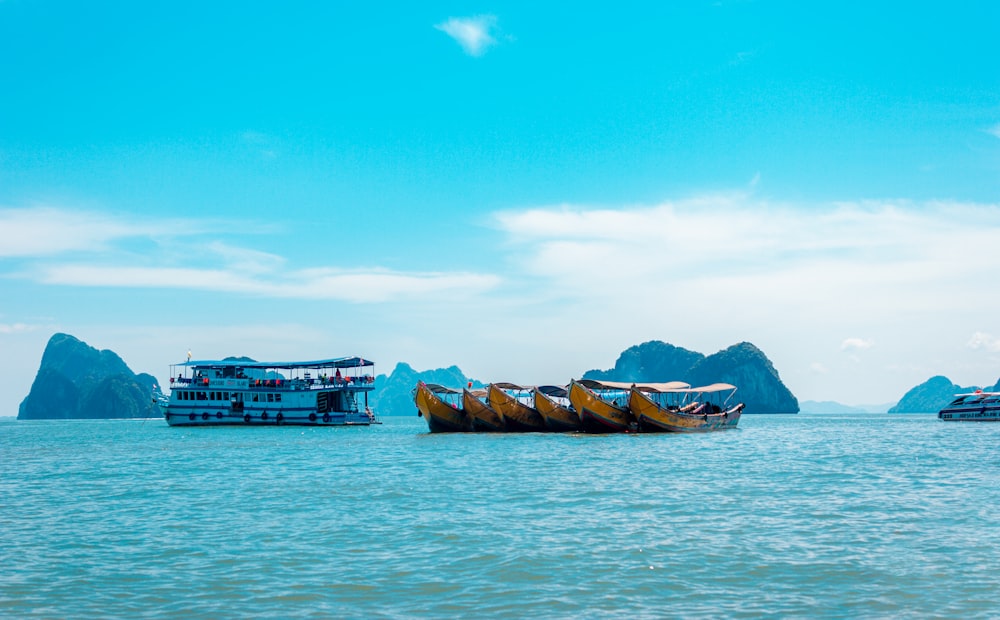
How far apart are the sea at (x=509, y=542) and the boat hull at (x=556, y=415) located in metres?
30.0

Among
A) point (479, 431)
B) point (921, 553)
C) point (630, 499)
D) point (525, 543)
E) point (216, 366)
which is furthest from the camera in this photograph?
point (216, 366)

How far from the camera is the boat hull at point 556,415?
66.6 m

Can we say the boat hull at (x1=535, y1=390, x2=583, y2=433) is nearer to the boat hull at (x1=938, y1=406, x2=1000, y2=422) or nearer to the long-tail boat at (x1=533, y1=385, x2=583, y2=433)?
the long-tail boat at (x1=533, y1=385, x2=583, y2=433)

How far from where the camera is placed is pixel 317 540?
1883 cm

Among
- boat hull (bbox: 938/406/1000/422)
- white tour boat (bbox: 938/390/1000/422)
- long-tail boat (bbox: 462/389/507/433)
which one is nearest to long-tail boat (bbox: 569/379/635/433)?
long-tail boat (bbox: 462/389/507/433)

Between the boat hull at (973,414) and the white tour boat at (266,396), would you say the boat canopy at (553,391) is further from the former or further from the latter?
the boat hull at (973,414)

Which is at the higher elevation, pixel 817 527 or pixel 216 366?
pixel 216 366

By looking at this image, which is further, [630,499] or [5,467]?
[5,467]

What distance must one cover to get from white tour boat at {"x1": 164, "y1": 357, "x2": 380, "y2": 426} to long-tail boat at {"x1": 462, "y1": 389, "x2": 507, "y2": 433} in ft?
54.8

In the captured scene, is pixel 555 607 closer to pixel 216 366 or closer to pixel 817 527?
pixel 817 527

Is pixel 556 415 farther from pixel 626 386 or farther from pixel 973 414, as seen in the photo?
pixel 973 414

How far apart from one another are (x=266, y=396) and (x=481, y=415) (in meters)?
27.2

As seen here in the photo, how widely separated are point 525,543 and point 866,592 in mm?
7123

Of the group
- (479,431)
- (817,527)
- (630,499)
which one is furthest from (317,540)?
(479,431)
